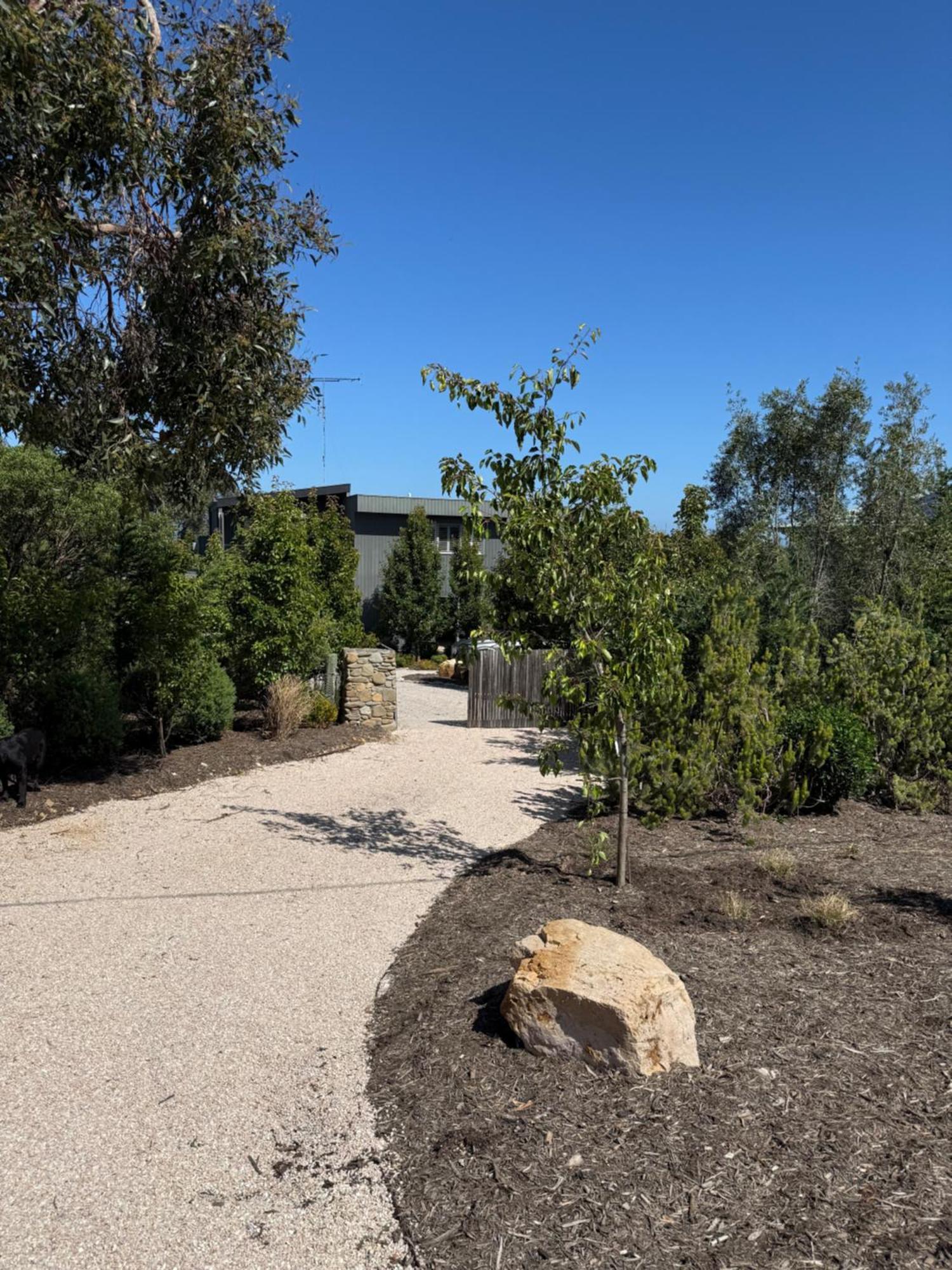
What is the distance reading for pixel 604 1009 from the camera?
3.25 m

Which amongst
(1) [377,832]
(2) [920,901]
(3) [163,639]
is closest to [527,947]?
(2) [920,901]

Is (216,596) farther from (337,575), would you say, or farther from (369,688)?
(337,575)

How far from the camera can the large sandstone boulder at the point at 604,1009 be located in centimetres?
324

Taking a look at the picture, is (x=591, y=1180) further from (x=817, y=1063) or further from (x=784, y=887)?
(x=784, y=887)

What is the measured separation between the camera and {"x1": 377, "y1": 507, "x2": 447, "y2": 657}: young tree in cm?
2597

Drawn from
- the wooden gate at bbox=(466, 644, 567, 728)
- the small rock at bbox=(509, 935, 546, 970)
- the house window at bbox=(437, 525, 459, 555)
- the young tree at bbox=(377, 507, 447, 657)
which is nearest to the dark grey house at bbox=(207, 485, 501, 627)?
the house window at bbox=(437, 525, 459, 555)

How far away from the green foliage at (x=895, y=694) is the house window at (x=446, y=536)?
21.2m

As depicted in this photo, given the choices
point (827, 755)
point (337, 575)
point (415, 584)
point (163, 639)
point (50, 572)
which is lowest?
point (827, 755)

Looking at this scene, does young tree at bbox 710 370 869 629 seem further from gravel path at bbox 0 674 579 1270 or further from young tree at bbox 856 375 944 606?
gravel path at bbox 0 674 579 1270

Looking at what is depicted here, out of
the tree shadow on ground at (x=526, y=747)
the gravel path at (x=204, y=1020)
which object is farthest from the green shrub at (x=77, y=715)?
the tree shadow on ground at (x=526, y=747)

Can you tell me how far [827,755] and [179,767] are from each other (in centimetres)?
660

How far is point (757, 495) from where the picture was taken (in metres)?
24.3

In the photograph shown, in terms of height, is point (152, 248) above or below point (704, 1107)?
above

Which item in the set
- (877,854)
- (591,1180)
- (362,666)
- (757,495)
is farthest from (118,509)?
(757,495)
